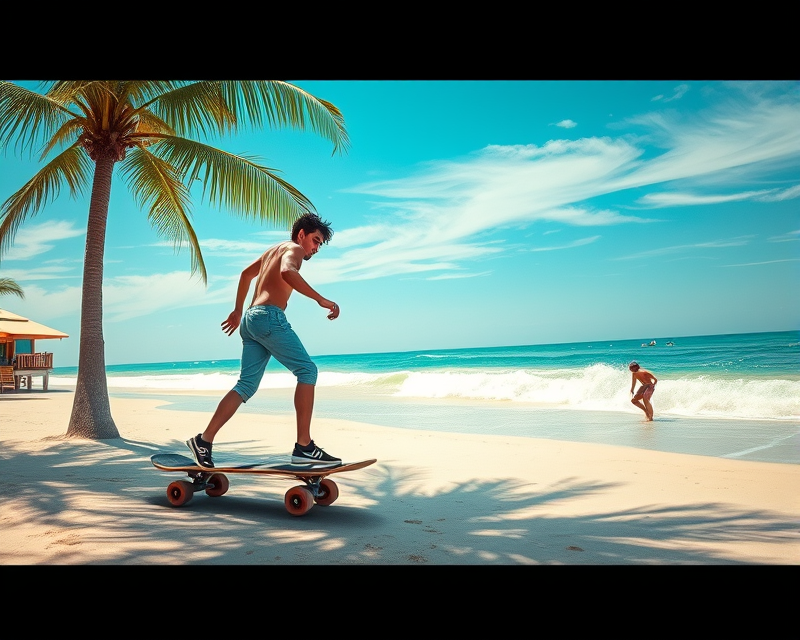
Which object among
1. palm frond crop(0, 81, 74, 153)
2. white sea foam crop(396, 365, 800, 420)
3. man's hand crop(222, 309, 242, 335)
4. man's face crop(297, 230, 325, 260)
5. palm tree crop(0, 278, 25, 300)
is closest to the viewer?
man's face crop(297, 230, 325, 260)

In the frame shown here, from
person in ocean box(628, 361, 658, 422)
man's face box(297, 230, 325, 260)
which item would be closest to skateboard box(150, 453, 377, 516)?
man's face box(297, 230, 325, 260)

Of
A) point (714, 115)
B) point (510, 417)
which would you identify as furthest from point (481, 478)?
point (714, 115)

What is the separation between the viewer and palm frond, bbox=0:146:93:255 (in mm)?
8367

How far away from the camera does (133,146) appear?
8125mm

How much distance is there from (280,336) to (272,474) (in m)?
0.88

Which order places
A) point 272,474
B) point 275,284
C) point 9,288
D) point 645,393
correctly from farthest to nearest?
point 9,288 < point 645,393 < point 275,284 < point 272,474

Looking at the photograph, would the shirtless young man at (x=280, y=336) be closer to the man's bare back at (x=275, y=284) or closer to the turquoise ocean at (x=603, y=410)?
the man's bare back at (x=275, y=284)

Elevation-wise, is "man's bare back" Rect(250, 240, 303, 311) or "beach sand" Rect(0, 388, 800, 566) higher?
"man's bare back" Rect(250, 240, 303, 311)

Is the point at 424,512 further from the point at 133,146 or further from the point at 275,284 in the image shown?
the point at 133,146

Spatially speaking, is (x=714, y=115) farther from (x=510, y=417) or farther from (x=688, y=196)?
(x=510, y=417)

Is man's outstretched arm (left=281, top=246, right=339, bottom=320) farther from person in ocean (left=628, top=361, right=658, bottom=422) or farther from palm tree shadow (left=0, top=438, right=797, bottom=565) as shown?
person in ocean (left=628, top=361, right=658, bottom=422)

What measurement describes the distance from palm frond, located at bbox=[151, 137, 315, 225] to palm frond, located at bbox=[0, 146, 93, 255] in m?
1.29

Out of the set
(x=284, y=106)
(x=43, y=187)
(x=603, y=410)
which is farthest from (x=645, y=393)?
(x=43, y=187)
